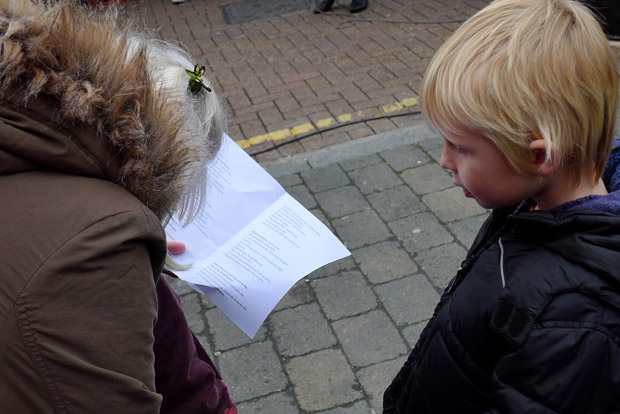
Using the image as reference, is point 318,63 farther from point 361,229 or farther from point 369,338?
point 369,338

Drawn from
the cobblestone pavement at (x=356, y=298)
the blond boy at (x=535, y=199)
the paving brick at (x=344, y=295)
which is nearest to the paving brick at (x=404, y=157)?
the cobblestone pavement at (x=356, y=298)

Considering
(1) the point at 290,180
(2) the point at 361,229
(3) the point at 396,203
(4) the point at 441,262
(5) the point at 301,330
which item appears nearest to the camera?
(5) the point at 301,330

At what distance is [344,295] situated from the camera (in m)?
3.06

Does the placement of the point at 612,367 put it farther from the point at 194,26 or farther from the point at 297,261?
the point at 194,26

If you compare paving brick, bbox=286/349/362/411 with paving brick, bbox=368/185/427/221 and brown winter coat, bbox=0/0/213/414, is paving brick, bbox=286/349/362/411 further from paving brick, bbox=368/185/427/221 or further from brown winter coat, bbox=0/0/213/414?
brown winter coat, bbox=0/0/213/414

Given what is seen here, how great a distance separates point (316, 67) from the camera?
577 cm

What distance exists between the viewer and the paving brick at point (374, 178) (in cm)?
385

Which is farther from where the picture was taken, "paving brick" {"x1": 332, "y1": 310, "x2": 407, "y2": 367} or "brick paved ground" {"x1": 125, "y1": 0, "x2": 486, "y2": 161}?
"brick paved ground" {"x1": 125, "y1": 0, "x2": 486, "y2": 161}

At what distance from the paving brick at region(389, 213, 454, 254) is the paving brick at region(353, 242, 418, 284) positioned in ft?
0.21

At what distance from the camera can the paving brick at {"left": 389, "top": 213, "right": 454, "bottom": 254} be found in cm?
330

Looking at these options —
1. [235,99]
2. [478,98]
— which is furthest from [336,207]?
[478,98]

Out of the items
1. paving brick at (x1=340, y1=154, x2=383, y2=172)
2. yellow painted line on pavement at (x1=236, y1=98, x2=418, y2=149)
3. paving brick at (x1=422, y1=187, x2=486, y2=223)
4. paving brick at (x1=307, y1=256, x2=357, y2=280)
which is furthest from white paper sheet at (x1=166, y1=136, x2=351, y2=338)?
yellow painted line on pavement at (x1=236, y1=98, x2=418, y2=149)

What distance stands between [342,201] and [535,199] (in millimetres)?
2524

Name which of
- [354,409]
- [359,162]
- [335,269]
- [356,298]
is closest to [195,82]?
[354,409]
